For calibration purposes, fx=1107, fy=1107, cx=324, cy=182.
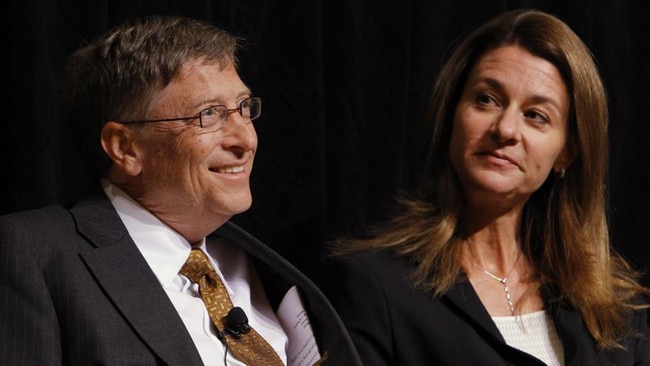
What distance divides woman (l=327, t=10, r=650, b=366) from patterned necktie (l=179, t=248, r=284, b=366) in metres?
0.28

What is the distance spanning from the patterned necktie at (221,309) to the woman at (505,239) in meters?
0.28

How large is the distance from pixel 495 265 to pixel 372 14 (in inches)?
29.9

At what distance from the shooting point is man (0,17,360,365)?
203 cm

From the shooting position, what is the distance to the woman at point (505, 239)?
8.23 ft

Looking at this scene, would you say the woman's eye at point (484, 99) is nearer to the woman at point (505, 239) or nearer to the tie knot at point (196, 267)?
the woman at point (505, 239)

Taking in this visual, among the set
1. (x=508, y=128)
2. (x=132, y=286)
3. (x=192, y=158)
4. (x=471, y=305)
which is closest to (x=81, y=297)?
(x=132, y=286)

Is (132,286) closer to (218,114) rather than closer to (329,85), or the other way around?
(218,114)

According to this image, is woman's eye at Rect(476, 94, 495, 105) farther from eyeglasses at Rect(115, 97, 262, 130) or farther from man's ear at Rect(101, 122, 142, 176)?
man's ear at Rect(101, 122, 142, 176)

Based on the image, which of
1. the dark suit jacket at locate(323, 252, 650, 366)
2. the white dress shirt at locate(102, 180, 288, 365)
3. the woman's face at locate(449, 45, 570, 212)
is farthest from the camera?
the woman's face at locate(449, 45, 570, 212)

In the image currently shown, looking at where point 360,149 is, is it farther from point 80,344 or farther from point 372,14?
point 80,344

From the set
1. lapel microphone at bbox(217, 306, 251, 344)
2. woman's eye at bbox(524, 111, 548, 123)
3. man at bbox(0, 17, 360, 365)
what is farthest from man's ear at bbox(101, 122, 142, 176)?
woman's eye at bbox(524, 111, 548, 123)

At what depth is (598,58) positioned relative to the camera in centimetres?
321

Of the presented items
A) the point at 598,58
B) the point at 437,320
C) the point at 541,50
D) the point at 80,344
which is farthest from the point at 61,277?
the point at 598,58

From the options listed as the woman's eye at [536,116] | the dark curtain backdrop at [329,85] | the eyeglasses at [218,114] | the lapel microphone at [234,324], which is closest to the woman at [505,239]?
the woman's eye at [536,116]
